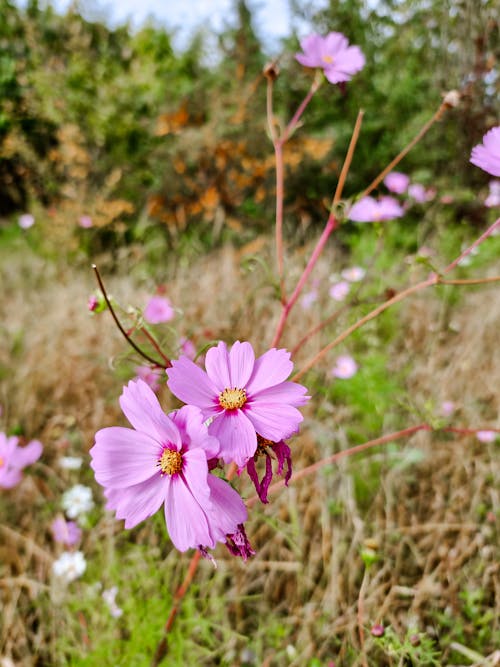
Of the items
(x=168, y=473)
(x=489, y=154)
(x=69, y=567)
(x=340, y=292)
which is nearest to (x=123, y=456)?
(x=168, y=473)

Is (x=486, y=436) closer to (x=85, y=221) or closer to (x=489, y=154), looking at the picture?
(x=489, y=154)

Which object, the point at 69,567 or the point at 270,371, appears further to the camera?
the point at 69,567

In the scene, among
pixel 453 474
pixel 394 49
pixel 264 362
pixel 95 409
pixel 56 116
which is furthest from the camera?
pixel 394 49

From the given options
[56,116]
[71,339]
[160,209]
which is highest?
[56,116]

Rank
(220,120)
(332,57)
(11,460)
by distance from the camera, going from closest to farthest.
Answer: (332,57) < (11,460) < (220,120)

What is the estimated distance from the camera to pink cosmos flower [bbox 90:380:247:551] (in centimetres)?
38

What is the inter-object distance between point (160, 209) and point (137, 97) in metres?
0.80

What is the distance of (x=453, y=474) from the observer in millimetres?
1326

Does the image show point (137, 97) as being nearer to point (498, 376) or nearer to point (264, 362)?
point (498, 376)

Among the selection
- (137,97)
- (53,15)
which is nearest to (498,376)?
(137,97)

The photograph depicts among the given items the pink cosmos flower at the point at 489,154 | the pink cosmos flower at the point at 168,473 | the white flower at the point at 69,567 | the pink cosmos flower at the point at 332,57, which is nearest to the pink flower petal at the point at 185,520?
the pink cosmos flower at the point at 168,473

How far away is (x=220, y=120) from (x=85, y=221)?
3.61 ft

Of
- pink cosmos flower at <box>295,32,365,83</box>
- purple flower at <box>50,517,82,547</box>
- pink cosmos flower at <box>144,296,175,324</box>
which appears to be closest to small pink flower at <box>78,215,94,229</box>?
pink cosmos flower at <box>144,296,175,324</box>

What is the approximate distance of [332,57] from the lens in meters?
0.75
